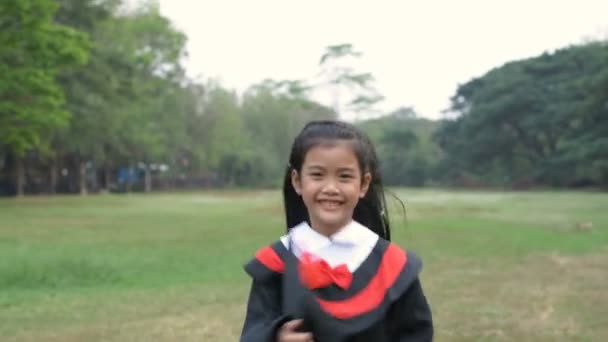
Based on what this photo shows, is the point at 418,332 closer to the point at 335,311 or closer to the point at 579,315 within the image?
the point at 335,311

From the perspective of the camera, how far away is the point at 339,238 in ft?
7.18

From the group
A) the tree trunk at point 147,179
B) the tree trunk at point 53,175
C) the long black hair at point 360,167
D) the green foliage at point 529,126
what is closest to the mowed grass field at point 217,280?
the long black hair at point 360,167

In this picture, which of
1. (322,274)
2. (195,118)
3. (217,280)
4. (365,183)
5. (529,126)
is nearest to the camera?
(322,274)

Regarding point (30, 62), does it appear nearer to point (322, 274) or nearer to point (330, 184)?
point (330, 184)

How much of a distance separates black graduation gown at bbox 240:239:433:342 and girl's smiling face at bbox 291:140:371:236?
0.46 ft

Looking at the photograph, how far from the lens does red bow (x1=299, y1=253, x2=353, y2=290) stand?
205cm

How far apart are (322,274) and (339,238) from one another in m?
0.17

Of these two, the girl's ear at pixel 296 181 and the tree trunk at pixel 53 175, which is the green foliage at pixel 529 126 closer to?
the tree trunk at pixel 53 175

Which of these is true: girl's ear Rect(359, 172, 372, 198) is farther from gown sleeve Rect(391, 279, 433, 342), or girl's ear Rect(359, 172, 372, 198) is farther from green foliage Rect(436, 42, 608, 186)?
green foliage Rect(436, 42, 608, 186)

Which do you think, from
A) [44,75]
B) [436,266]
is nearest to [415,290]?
[436,266]

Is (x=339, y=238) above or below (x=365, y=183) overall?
below

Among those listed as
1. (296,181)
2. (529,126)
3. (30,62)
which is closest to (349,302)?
(296,181)

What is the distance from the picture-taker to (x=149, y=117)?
1946 inches

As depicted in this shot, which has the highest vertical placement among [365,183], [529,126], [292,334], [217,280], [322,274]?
[529,126]
